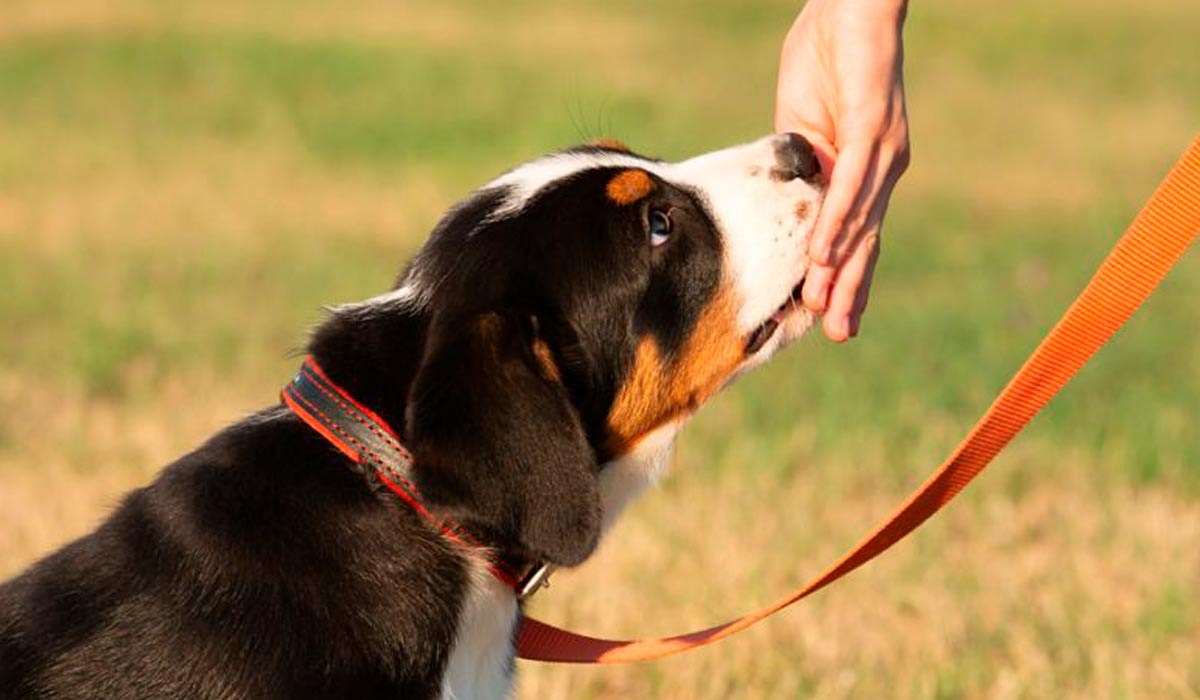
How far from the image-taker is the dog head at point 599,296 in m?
3.82

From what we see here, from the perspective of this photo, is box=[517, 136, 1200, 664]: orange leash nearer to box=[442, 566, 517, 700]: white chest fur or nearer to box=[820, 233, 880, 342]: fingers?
box=[442, 566, 517, 700]: white chest fur

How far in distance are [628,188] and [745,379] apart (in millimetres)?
5144

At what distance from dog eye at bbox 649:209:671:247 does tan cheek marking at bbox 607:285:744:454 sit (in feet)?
0.59

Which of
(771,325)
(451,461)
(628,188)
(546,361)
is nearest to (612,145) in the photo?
(628,188)

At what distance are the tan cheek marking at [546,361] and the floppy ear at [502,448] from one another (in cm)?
7

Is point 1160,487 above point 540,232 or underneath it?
underneath

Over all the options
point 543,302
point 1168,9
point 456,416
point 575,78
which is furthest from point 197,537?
point 1168,9

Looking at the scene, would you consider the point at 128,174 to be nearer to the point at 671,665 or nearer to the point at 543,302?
the point at 671,665

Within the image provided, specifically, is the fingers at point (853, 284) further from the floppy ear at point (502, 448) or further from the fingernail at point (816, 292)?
the floppy ear at point (502, 448)

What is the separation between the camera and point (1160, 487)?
773 centimetres

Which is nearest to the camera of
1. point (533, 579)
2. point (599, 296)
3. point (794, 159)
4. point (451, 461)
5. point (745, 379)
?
point (451, 461)

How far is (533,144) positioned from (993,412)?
1307 centimetres

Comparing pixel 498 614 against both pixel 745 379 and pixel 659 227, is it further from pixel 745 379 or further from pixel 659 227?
pixel 745 379

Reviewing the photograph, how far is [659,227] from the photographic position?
4410 mm
